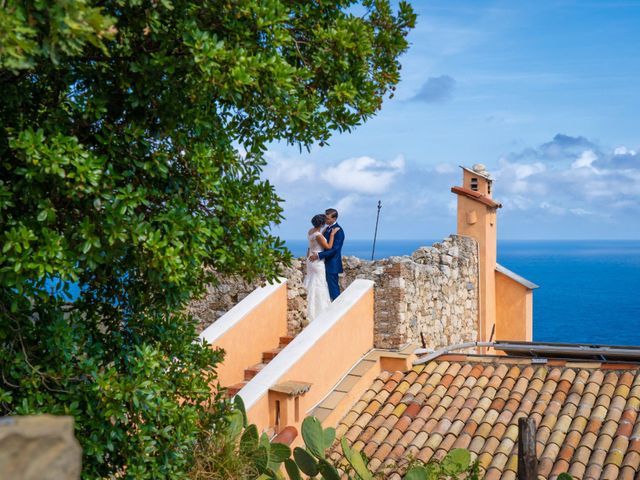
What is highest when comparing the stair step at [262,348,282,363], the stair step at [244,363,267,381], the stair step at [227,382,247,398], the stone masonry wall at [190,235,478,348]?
the stone masonry wall at [190,235,478,348]

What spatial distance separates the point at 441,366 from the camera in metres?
11.5

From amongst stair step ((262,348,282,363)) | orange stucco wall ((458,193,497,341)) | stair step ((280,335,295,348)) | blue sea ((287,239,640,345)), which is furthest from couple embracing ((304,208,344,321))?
blue sea ((287,239,640,345))

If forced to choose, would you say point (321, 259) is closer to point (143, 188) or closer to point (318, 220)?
point (318, 220)

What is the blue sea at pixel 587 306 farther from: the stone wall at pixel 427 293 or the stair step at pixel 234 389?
the stair step at pixel 234 389

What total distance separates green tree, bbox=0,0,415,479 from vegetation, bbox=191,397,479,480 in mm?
804

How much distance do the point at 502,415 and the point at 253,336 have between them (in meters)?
3.47

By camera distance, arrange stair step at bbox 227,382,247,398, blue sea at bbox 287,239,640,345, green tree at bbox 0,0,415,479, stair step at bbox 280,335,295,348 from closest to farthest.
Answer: green tree at bbox 0,0,415,479, stair step at bbox 227,382,247,398, stair step at bbox 280,335,295,348, blue sea at bbox 287,239,640,345

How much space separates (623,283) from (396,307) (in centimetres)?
12414

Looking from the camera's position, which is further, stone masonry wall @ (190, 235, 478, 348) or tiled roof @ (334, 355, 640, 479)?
stone masonry wall @ (190, 235, 478, 348)

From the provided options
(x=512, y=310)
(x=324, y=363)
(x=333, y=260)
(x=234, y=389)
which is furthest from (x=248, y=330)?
(x=512, y=310)

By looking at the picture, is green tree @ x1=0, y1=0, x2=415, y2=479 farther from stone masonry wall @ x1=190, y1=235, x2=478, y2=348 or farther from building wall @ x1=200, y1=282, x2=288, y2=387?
stone masonry wall @ x1=190, y1=235, x2=478, y2=348

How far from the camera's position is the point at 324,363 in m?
10.4

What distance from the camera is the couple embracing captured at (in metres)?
11.7

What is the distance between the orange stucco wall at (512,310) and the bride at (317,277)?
197 inches
